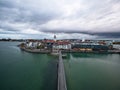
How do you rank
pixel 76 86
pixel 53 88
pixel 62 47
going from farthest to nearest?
pixel 62 47, pixel 76 86, pixel 53 88

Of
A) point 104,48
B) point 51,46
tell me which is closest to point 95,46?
point 104,48

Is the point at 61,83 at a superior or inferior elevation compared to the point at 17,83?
superior

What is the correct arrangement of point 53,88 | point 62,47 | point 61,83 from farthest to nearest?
point 62,47 < point 53,88 < point 61,83

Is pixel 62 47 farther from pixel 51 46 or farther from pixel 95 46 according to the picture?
pixel 95 46

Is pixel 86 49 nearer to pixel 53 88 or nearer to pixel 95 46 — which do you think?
pixel 95 46

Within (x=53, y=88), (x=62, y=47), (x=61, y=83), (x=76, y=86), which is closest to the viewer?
(x=61, y=83)

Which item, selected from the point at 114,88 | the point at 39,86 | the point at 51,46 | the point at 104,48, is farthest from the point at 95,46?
the point at 39,86

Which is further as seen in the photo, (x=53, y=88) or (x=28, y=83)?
(x=28, y=83)

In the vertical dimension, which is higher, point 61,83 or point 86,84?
point 61,83

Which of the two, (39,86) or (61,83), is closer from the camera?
(61,83)
